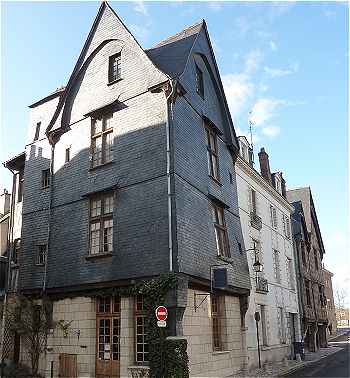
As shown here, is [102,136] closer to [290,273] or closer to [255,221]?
[255,221]

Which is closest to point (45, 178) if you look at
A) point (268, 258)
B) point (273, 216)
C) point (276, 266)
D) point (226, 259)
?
point (226, 259)

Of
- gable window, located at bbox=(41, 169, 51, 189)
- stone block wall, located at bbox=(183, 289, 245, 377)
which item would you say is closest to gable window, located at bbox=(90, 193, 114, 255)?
gable window, located at bbox=(41, 169, 51, 189)

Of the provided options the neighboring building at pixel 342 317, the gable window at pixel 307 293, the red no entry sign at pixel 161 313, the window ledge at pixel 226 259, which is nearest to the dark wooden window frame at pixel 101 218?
the red no entry sign at pixel 161 313

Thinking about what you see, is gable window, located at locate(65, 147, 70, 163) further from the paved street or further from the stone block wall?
the paved street

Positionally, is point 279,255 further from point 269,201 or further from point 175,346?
point 175,346

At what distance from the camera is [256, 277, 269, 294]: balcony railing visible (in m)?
19.8

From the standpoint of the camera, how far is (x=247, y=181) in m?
21.6

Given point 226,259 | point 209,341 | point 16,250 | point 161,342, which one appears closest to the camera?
point 161,342

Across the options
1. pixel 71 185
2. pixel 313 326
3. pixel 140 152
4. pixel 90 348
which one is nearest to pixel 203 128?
pixel 140 152

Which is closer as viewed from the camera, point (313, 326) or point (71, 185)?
point (71, 185)

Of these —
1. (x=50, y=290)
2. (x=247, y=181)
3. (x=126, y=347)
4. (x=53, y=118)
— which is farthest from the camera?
(x=247, y=181)

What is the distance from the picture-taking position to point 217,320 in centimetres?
1548

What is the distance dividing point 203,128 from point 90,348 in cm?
874

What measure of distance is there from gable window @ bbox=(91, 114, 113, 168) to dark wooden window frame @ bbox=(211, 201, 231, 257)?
4.26 metres
